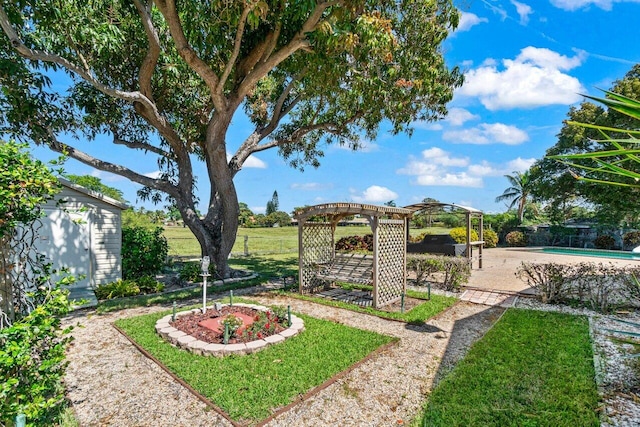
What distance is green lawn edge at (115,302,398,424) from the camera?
11.1 ft

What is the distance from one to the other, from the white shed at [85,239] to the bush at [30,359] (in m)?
5.65

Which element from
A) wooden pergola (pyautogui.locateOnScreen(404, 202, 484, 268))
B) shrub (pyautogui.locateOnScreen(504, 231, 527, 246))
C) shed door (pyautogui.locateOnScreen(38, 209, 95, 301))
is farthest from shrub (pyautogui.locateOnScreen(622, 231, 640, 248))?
shed door (pyautogui.locateOnScreen(38, 209, 95, 301))

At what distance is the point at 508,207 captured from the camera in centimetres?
2981

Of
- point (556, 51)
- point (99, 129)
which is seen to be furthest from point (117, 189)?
point (556, 51)

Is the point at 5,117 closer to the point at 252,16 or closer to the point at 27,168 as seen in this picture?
the point at 252,16

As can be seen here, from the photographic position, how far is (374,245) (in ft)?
22.7

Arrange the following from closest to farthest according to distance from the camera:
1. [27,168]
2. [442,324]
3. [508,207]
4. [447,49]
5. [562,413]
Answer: [27,168]
[562,413]
[442,324]
[447,49]
[508,207]

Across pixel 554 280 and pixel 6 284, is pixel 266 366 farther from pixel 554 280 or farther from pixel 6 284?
pixel 554 280

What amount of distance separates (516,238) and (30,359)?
25.4m

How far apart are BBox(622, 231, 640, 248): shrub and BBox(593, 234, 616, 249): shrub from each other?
1.79 ft

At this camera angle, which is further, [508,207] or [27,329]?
[508,207]

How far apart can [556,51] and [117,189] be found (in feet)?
137

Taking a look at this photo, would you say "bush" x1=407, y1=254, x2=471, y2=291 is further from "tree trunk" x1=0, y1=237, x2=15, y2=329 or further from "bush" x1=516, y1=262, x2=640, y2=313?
"tree trunk" x1=0, y1=237, x2=15, y2=329

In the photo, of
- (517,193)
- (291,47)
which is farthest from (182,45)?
(517,193)
